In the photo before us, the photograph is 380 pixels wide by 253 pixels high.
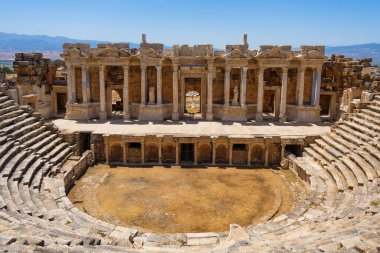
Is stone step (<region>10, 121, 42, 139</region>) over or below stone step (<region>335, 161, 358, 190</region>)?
over

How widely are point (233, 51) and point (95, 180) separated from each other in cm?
1273

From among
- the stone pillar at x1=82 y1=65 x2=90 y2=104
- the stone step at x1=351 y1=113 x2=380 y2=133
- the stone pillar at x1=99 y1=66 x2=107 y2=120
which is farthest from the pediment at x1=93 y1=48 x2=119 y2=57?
the stone step at x1=351 y1=113 x2=380 y2=133

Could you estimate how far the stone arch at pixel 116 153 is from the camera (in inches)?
800

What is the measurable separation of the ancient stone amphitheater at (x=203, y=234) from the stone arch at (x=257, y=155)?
1816 millimetres

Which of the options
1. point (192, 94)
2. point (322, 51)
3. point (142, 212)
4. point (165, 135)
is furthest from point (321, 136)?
point (192, 94)

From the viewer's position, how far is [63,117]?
26.0 m

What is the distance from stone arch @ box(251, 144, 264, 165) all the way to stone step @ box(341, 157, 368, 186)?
4.92 meters

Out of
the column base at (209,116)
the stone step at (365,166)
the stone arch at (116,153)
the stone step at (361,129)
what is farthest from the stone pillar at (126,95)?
the stone step at (365,166)

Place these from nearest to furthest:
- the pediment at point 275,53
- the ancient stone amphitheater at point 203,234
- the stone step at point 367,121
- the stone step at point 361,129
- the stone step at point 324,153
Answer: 1. the ancient stone amphitheater at point 203,234
2. the stone step at point 361,129
3. the stone step at point 324,153
4. the stone step at point 367,121
5. the pediment at point 275,53

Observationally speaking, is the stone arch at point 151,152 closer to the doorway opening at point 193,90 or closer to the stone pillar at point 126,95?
the stone pillar at point 126,95

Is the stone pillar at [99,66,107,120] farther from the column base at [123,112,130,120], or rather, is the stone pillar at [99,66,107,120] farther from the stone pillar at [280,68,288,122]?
the stone pillar at [280,68,288,122]

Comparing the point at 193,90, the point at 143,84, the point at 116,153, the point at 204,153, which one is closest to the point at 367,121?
the point at 204,153

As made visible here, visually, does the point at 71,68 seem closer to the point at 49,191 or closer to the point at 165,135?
the point at 165,135

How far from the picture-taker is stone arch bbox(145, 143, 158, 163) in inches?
795
